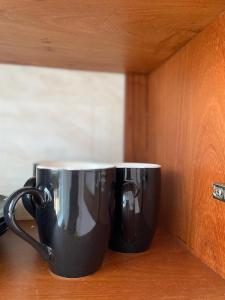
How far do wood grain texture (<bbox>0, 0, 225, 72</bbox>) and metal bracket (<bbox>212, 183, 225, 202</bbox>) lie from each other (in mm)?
269

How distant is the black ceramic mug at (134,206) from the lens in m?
0.54

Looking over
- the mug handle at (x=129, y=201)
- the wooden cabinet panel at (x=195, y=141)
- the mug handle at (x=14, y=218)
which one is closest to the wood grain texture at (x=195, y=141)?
the wooden cabinet panel at (x=195, y=141)

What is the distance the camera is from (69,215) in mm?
430

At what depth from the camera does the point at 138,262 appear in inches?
20.1

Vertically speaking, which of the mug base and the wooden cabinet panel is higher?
the wooden cabinet panel

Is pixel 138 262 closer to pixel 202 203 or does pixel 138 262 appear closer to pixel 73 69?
pixel 202 203

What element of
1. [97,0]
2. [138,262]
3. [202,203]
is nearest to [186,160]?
[202,203]

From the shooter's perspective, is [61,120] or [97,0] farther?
[61,120]

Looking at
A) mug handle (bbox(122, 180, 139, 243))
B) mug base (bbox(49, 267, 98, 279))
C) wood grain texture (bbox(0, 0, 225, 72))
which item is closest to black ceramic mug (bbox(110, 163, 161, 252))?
mug handle (bbox(122, 180, 139, 243))

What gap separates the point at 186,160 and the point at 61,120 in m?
0.35

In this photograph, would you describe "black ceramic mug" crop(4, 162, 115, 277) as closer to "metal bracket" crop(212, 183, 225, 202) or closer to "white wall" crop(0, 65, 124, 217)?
"metal bracket" crop(212, 183, 225, 202)

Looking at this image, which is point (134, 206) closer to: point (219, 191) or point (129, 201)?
point (129, 201)

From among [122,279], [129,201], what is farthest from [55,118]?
[122,279]

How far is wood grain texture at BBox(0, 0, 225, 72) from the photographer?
0.46 meters
